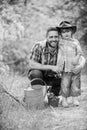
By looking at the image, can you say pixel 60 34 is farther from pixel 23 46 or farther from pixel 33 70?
pixel 23 46

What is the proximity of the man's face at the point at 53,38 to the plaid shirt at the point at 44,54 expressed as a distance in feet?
0.38

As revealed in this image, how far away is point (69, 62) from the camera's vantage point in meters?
6.11

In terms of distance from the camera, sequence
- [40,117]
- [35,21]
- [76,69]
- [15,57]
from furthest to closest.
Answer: [35,21] < [15,57] < [76,69] < [40,117]

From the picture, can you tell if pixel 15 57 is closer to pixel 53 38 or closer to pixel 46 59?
pixel 46 59

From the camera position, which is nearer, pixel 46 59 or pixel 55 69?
pixel 55 69

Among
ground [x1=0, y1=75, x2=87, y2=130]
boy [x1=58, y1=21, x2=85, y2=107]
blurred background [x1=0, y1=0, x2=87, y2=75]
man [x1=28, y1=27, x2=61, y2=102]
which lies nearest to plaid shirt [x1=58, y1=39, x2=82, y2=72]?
boy [x1=58, y1=21, x2=85, y2=107]

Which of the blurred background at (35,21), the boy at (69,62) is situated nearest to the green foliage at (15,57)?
the blurred background at (35,21)

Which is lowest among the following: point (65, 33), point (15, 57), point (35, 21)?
point (15, 57)

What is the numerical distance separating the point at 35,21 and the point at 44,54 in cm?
486

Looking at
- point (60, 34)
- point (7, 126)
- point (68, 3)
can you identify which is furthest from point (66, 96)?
point (68, 3)

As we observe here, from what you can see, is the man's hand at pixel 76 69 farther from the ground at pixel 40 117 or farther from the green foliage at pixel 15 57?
the green foliage at pixel 15 57

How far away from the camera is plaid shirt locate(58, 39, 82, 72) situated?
6.12 metres

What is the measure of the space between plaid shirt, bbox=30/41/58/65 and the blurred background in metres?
3.95

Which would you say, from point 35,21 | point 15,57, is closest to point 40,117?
point 15,57
